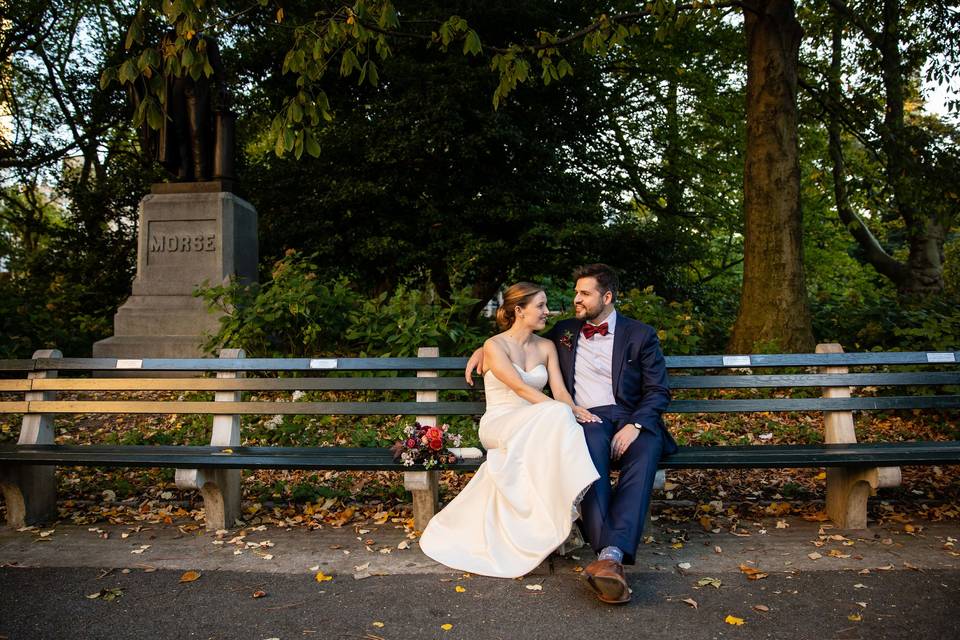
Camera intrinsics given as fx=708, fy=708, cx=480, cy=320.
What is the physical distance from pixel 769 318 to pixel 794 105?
2.38m

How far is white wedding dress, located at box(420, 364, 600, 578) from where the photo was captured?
11.5 ft

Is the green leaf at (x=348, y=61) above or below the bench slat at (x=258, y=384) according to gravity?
above

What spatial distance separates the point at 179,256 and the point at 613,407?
7.12m

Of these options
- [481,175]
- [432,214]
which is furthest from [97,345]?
[481,175]

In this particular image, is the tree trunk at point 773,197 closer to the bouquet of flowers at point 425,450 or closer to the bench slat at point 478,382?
the bench slat at point 478,382

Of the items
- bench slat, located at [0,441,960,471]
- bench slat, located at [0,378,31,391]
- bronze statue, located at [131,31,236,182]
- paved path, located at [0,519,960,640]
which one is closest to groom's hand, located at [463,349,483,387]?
bench slat, located at [0,441,960,471]

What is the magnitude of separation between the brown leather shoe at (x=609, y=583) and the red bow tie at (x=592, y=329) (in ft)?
4.74

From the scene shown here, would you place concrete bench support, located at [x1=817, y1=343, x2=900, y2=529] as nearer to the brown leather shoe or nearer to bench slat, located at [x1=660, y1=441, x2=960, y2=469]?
bench slat, located at [x1=660, y1=441, x2=960, y2=469]

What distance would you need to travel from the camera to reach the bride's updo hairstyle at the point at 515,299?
14.0 feet

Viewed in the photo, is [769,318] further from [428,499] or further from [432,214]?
[432,214]

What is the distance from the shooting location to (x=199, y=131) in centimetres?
953

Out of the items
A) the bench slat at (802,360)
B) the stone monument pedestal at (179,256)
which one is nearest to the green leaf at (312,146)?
the bench slat at (802,360)

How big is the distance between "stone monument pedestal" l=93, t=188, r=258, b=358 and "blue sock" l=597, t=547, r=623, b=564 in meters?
7.03

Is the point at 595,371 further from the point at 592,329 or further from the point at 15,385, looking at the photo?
the point at 15,385
